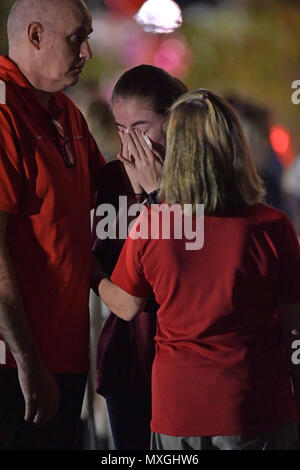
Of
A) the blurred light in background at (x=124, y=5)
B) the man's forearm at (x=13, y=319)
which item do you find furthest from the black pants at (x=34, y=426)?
the blurred light in background at (x=124, y=5)

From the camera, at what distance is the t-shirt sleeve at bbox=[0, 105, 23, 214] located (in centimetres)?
148

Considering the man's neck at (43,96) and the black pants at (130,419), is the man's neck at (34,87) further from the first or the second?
the black pants at (130,419)

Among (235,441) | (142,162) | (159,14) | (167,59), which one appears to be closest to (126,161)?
(142,162)

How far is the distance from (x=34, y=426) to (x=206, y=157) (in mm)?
719

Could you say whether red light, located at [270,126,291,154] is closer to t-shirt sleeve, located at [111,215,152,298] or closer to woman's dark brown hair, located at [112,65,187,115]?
woman's dark brown hair, located at [112,65,187,115]

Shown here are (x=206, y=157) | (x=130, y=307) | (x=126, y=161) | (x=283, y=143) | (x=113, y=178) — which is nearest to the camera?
(x=206, y=157)

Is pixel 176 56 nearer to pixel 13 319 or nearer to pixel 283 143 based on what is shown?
pixel 283 143

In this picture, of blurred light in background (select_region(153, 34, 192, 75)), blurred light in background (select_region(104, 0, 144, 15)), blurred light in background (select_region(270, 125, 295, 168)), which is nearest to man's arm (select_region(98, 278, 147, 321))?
blurred light in background (select_region(104, 0, 144, 15))

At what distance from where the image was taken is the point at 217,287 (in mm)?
1454

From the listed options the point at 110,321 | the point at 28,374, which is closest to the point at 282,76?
the point at 110,321

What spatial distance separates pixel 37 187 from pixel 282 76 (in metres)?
4.12

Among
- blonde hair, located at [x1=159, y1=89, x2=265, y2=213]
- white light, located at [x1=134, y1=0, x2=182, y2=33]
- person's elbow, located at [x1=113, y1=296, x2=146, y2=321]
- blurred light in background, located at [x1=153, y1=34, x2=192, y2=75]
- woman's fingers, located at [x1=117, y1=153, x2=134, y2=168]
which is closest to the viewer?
blonde hair, located at [x1=159, y1=89, x2=265, y2=213]

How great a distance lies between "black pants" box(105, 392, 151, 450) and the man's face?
30.7 inches

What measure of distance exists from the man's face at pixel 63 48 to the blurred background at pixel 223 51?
1.29m
